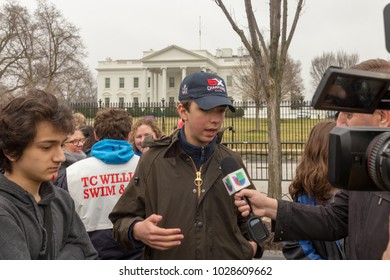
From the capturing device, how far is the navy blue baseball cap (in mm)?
2555

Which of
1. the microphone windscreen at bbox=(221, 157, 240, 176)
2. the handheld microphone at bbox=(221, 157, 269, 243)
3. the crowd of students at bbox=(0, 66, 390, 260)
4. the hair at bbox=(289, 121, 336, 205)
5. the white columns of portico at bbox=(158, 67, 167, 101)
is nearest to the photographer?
the crowd of students at bbox=(0, 66, 390, 260)

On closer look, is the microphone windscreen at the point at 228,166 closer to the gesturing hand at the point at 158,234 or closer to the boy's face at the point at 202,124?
the boy's face at the point at 202,124

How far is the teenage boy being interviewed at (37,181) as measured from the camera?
1835 millimetres

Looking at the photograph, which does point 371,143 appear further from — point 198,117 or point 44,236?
point 44,236

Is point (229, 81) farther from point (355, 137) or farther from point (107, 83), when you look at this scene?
point (355, 137)

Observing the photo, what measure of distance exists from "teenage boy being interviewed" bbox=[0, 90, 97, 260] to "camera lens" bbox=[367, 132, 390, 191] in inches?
54.8

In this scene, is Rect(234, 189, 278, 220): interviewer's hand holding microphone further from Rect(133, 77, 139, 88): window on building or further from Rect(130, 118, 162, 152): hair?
Rect(133, 77, 139, 88): window on building

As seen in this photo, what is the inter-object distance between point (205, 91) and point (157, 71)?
75347 mm

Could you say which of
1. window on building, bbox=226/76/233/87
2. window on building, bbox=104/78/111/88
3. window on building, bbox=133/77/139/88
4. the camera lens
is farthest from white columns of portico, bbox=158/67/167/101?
the camera lens

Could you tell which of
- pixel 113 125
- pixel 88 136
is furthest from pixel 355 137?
pixel 88 136

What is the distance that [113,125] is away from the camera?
3.74 metres

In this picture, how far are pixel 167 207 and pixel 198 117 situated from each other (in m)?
0.58

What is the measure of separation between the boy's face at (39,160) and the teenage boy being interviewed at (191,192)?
0.60 m

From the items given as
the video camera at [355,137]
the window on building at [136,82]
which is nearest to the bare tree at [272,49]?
the video camera at [355,137]
